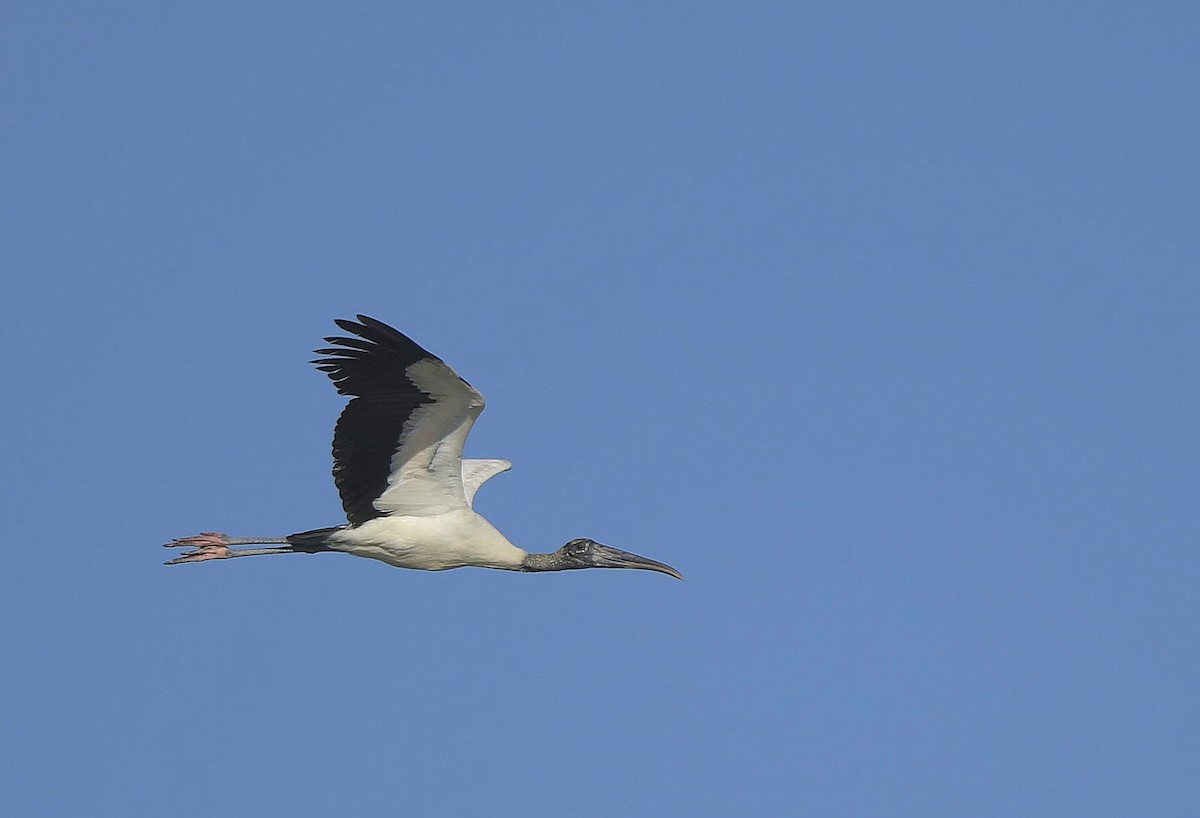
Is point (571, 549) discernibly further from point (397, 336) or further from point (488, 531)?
point (397, 336)

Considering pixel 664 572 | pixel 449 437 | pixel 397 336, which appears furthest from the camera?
pixel 664 572

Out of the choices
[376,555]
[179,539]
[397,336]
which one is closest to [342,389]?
[397,336]

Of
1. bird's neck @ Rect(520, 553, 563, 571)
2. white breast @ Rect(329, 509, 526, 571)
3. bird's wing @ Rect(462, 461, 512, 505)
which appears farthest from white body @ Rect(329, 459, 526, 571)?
bird's wing @ Rect(462, 461, 512, 505)

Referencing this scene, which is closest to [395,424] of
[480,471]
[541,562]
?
[541,562]

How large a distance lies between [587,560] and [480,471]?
2.45m

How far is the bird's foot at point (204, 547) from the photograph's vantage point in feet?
69.2

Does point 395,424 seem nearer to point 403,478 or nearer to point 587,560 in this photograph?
point 403,478

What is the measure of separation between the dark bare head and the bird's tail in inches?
84.1

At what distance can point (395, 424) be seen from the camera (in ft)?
62.3

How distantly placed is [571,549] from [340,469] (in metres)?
3.01

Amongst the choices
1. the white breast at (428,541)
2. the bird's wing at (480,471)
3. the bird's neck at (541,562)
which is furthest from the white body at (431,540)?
the bird's wing at (480,471)

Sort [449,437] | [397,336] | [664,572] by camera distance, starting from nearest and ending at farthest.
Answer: [397,336]
[449,437]
[664,572]

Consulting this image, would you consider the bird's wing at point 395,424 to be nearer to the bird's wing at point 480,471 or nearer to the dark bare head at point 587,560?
the dark bare head at point 587,560

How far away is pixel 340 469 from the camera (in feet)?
63.7
